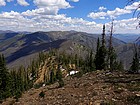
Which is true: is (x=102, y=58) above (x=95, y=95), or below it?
below

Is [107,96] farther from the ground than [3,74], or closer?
farther from the ground

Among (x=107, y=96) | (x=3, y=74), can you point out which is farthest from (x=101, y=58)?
(x=107, y=96)

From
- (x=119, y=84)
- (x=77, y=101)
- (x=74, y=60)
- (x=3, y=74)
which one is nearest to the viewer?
(x=77, y=101)

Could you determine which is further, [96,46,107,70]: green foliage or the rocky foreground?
[96,46,107,70]: green foliage

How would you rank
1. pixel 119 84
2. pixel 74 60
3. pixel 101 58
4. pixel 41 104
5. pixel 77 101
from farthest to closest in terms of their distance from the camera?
pixel 74 60, pixel 101 58, pixel 119 84, pixel 41 104, pixel 77 101

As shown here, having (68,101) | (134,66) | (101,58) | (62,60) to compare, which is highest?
(68,101)

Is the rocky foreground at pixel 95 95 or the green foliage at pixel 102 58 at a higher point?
the rocky foreground at pixel 95 95

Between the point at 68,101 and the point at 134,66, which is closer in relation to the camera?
Result: the point at 68,101

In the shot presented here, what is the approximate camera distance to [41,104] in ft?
73.0

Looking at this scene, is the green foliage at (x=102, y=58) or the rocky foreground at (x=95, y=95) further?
the green foliage at (x=102, y=58)

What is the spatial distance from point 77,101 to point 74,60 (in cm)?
16537

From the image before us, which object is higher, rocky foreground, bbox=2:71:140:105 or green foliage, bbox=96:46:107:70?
rocky foreground, bbox=2:71:140:105

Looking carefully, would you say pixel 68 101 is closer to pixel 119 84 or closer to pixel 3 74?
pixel 119 84

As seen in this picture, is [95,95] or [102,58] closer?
[95,95]
